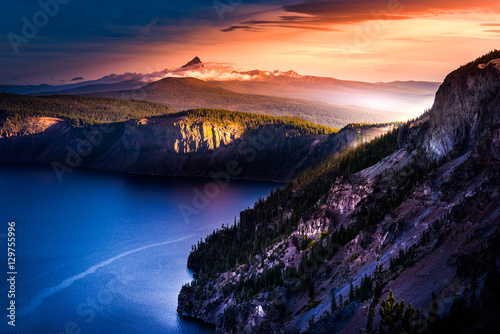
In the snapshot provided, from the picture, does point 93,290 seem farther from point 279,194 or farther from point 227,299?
point 279,194

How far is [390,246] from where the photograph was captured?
70.5 metres

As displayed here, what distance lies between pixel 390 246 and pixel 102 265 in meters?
76.9

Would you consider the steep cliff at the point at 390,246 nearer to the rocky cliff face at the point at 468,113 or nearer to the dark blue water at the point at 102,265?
the rocky cliff face at the point at 468,113

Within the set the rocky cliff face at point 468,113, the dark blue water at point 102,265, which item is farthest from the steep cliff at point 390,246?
the dark blue water at point 102,265

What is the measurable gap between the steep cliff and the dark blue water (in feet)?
27.6

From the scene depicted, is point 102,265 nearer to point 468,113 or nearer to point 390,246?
point 390,246

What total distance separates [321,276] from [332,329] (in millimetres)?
→ 20973

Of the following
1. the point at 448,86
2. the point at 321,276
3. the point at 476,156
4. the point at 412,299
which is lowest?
the point at 321,276

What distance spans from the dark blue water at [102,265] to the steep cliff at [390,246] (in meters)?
8.41

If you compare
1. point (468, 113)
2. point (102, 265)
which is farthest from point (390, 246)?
point (102, 265)

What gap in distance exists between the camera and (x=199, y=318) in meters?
88.4

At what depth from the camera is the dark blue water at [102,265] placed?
285 ft

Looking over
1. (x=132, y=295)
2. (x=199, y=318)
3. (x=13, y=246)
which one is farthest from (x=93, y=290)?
(x=13, y=246)

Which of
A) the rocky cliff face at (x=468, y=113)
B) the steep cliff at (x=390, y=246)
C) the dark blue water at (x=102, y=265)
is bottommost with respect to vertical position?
the dark blue water at (x=102, y=265)
